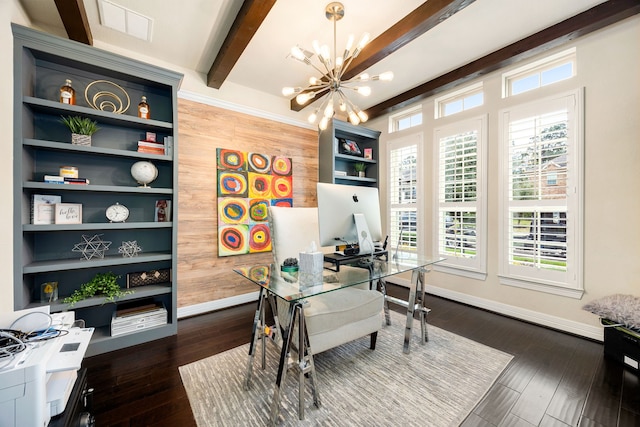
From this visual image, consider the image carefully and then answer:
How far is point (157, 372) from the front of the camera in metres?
1.83

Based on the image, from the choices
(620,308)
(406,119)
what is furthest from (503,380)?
(406,119)

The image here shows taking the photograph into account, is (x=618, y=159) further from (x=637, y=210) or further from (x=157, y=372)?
(x=157, y=372)

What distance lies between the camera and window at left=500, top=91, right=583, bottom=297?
7.69 ft

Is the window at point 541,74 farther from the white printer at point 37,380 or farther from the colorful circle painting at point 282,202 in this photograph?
the white printer at point 37,380

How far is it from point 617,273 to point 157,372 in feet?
12.6

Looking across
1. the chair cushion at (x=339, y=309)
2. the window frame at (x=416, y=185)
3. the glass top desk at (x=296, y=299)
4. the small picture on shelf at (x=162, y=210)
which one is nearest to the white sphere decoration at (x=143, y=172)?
the small picture on shelf at (x=162, y=210)

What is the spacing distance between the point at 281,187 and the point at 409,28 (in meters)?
2.27

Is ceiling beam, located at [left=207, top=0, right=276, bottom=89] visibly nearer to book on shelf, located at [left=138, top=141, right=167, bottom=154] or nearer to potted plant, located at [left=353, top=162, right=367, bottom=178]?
book on shelf, located at [left=138, top=141, right=167, bottom=154]

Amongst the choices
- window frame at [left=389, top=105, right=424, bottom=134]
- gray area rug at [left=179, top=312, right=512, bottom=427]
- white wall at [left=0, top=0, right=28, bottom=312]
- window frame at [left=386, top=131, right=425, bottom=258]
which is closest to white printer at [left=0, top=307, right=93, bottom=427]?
gray area rug at [left=179, top=312, right=512, bottom=427]

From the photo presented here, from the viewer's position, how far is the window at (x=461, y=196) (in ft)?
9.83

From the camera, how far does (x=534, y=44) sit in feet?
7.83

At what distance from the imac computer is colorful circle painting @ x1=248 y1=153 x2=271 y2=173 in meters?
1.65

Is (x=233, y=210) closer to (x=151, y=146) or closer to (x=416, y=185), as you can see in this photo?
(x=151, y=146)

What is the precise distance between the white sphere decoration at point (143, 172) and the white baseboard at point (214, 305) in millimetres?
1437
